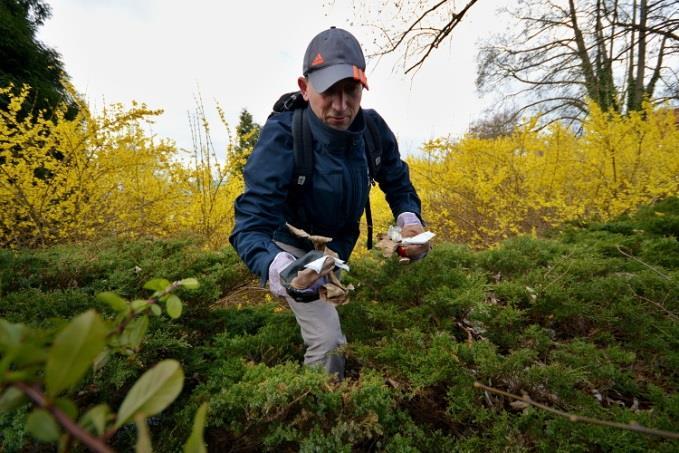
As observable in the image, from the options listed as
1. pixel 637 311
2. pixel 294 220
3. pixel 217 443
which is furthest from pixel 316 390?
pixel 637 311

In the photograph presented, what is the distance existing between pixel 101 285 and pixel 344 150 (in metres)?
1.49

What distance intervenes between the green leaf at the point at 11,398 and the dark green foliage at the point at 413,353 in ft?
2.99

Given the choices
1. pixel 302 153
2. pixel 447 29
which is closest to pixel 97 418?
pixel 302 153

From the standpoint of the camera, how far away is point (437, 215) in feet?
19.2

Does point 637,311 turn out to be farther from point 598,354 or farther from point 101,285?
point 101,285

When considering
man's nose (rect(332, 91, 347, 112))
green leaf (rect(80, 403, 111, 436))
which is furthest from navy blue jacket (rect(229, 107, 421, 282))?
green leaf (rect(80, 403, 111, 436))

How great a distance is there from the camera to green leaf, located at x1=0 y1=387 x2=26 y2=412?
0.30 meters

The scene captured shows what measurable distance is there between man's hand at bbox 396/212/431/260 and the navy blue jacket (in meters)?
0.30

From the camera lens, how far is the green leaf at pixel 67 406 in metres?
0.28

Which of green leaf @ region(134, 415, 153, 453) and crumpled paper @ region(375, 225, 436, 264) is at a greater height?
green leaf @ region(134, 415, 153, 453)

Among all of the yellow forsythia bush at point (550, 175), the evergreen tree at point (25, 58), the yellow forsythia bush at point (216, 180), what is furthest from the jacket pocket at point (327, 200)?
the evergreen tree at point (25, 58)

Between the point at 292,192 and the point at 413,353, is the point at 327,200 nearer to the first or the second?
the point at 292,192

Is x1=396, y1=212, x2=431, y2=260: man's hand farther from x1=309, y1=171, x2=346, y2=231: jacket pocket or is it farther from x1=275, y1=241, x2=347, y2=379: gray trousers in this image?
x1=275, y1=241, x2=347, y2=379: gray trousers

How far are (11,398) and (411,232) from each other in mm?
1867
